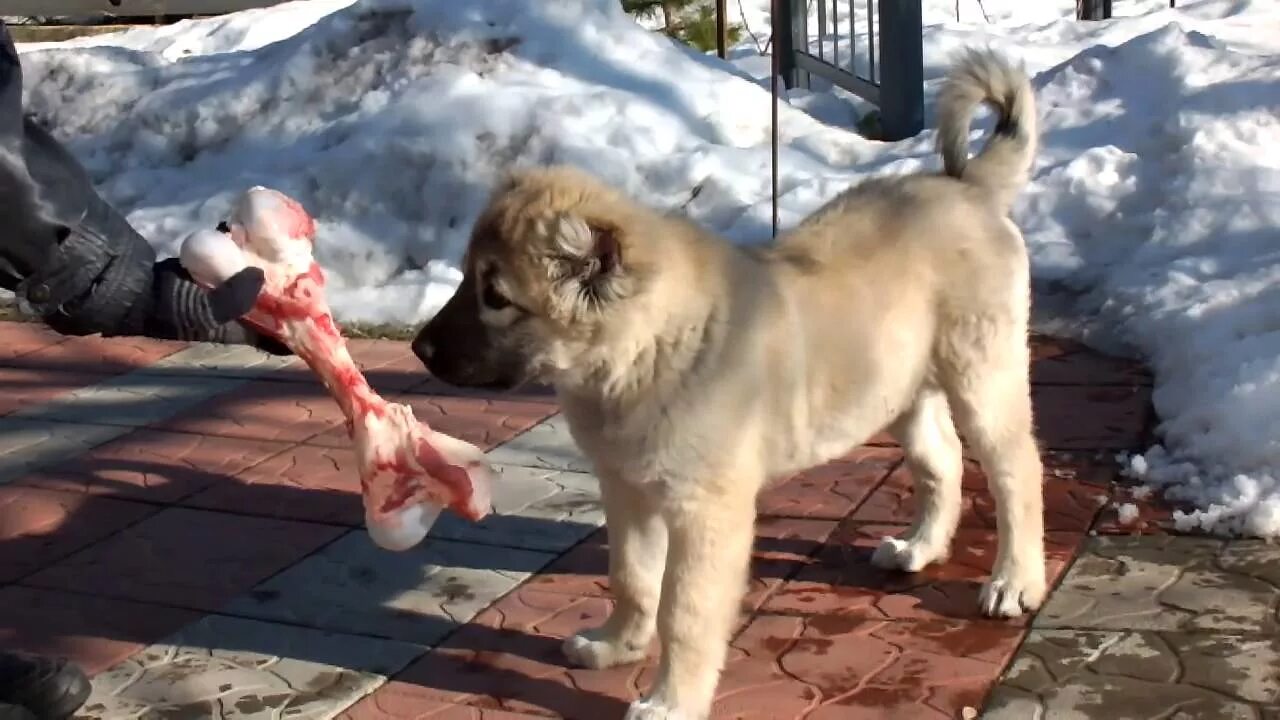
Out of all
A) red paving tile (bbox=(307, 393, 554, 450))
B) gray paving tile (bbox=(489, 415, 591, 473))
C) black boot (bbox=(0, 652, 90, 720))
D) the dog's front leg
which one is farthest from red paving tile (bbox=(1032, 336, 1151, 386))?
black boot (bbox=(0, 652, 90, 720))

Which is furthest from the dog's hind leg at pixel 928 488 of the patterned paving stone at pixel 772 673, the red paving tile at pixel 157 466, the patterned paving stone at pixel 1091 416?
the red paving tile at pixel 157 466

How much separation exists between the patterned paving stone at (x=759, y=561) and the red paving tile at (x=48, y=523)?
5.40 ft

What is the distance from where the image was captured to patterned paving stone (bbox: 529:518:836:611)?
178 inches

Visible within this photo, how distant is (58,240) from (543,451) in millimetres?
2651

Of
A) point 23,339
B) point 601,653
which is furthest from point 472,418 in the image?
point 23,339

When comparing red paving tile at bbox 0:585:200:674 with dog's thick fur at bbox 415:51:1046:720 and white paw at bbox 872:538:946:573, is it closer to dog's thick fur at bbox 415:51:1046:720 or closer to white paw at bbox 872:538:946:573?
dog's thick fur at bbox 415:51:1046:720

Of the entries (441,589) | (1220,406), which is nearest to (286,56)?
(441,589)

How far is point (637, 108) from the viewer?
8742mm

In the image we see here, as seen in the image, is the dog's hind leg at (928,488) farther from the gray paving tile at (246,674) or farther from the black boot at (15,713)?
the black boot at (15,713)

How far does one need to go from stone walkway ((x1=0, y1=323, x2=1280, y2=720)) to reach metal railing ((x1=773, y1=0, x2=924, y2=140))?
9.76ft

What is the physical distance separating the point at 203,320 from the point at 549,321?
0.78 meters

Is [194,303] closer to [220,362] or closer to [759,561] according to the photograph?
[759,561]

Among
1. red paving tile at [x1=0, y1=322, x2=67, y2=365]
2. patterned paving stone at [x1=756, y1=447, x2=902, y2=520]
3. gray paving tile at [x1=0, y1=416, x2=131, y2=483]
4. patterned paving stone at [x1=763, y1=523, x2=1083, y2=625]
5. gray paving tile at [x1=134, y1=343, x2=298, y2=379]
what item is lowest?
red paving tile at [x1=0, y1=322, x2=67, y2=365]

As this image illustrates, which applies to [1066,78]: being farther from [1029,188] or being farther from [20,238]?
[20,238]
